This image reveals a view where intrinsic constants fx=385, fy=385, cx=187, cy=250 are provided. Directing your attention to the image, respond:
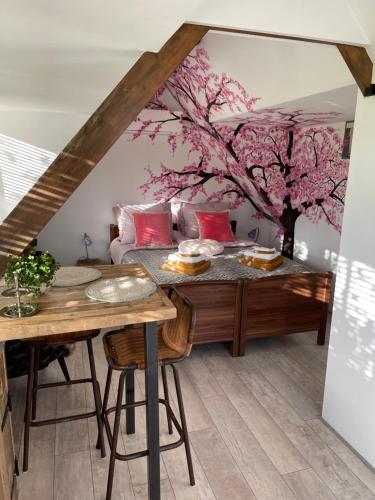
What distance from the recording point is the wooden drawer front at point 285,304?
320cm

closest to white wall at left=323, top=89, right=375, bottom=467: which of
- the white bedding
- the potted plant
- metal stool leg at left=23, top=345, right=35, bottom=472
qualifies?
the potted plant

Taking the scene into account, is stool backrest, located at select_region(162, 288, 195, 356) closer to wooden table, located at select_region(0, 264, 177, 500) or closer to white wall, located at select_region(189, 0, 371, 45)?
wooden table, located at select_region(0, 264, 177, 500)

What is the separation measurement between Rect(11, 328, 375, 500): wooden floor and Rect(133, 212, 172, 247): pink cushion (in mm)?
1630

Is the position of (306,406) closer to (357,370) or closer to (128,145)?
(357,370)

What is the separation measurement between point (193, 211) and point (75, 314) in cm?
346

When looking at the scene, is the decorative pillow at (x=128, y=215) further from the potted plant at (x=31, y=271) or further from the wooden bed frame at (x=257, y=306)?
the potted plant at (x=31, y=271)

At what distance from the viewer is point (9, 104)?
2.38 metres

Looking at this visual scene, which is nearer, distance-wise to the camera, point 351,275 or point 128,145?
point 351,275

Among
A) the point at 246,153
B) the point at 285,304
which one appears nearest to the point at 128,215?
the point at 246,153

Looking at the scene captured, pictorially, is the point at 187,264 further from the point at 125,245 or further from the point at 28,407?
the point at 28,407

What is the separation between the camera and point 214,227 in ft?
14.8

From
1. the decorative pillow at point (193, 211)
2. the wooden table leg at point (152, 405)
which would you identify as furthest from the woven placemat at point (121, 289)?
the decorative pillow at point (193, 211)

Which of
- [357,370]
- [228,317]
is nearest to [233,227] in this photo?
[228,317]

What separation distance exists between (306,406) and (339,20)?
88.9 inches
